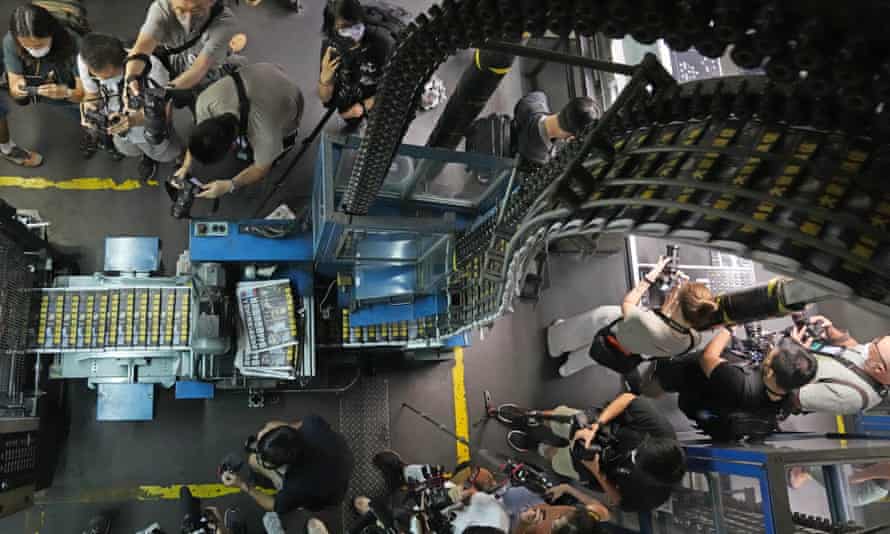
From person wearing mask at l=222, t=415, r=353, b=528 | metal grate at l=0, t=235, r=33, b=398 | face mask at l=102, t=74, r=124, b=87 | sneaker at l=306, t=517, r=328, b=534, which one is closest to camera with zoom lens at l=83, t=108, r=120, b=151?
face mask at l=102, t=74, r=124, b=87

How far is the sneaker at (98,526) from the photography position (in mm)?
4258

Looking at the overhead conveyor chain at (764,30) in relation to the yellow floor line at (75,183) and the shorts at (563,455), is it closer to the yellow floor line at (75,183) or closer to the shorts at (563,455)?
the shorts at (563,455)

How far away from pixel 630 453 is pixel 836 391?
156 cm

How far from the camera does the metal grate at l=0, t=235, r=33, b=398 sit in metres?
3.77

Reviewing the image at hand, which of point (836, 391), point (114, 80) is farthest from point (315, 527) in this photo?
point (836, 391)

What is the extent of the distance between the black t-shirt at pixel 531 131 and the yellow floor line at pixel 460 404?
229 centimetres

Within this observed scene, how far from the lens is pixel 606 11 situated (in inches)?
49.5

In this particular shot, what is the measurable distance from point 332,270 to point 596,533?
2414 millimetres

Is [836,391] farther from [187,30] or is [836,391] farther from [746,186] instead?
[187,30]

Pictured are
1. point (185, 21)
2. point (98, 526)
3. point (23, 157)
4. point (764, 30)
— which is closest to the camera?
point (764, 30)

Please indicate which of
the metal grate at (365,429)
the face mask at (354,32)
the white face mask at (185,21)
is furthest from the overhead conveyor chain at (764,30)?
the metal grate at (365,429)

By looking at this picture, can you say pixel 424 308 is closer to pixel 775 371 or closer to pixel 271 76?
pixel 271 76

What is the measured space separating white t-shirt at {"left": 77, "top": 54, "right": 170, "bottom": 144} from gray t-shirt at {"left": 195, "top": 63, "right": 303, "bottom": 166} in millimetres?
502

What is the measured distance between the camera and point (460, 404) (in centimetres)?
528
